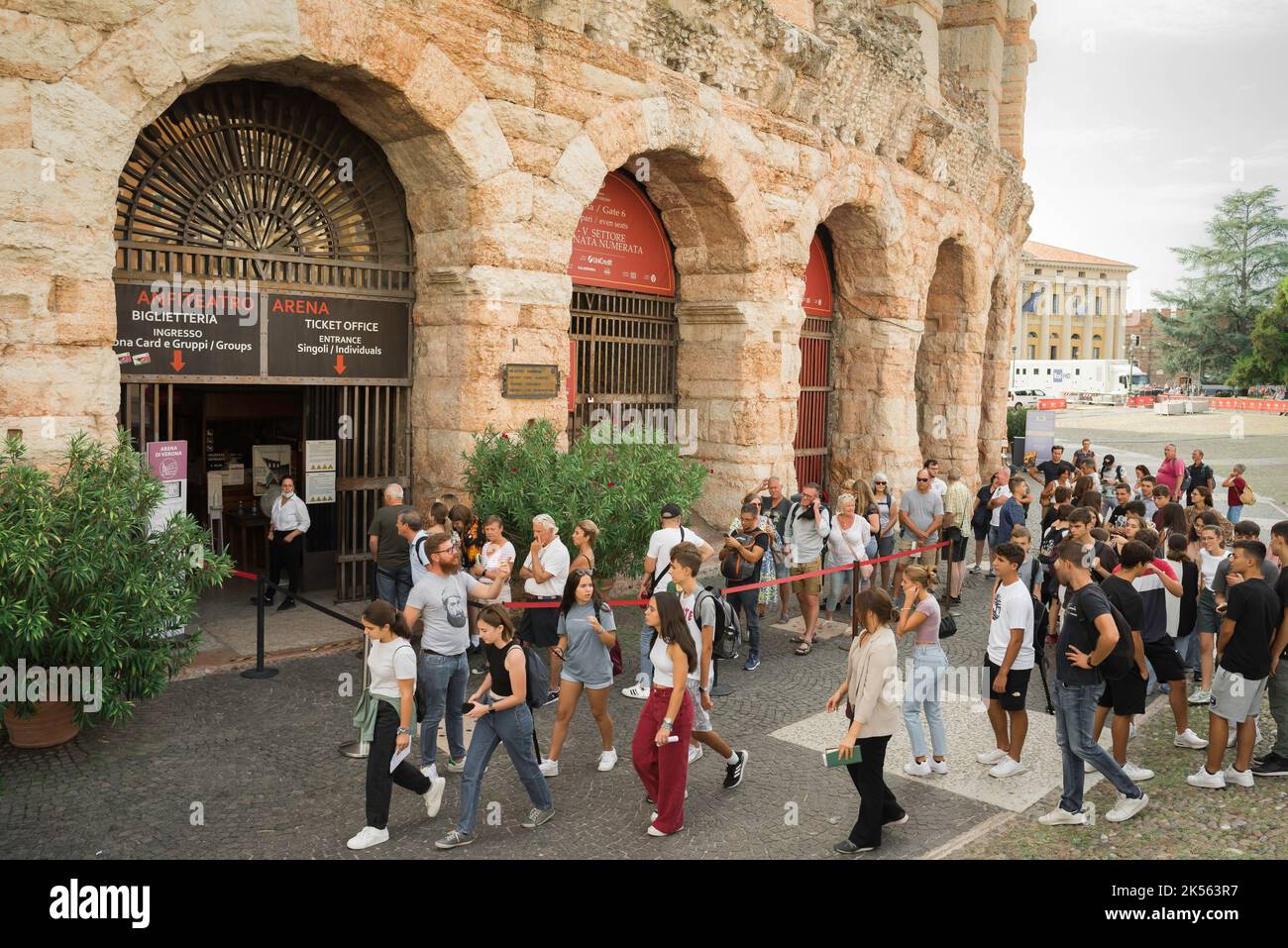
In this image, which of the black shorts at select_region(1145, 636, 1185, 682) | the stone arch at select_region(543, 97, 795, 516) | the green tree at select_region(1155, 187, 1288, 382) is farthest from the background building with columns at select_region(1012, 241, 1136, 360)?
the black shorts at select_region(1145, 636, 1185, 682)

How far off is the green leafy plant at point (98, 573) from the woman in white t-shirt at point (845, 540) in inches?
218

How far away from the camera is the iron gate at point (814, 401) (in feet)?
49.4

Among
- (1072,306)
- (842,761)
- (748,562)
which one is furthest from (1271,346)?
(842,761)

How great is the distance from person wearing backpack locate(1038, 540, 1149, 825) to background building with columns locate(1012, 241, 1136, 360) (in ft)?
264

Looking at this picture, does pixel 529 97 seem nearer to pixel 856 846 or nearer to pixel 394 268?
pixel 394 268

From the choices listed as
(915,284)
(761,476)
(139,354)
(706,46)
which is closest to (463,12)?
(706,46)

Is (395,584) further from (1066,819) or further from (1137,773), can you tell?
(1137,773)

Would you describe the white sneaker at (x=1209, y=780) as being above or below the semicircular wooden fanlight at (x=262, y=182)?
below

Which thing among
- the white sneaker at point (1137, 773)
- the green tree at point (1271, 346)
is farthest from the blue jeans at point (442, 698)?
the green tree at point (1271, 346)

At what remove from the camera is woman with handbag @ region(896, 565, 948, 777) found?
5.91m

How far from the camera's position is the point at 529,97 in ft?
29.7

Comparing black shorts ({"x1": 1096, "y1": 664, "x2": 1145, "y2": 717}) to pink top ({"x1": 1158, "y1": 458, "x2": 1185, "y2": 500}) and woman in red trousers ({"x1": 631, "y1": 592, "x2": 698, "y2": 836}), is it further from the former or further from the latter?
pink top ({"x1": 1158, "y1": 458, "x2": 1185, "y2": 500})

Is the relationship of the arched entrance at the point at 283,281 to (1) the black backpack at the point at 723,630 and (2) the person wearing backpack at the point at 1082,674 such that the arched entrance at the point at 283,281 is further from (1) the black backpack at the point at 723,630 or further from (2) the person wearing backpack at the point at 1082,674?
(2) the person wearing backpack at the point at 1082,674
